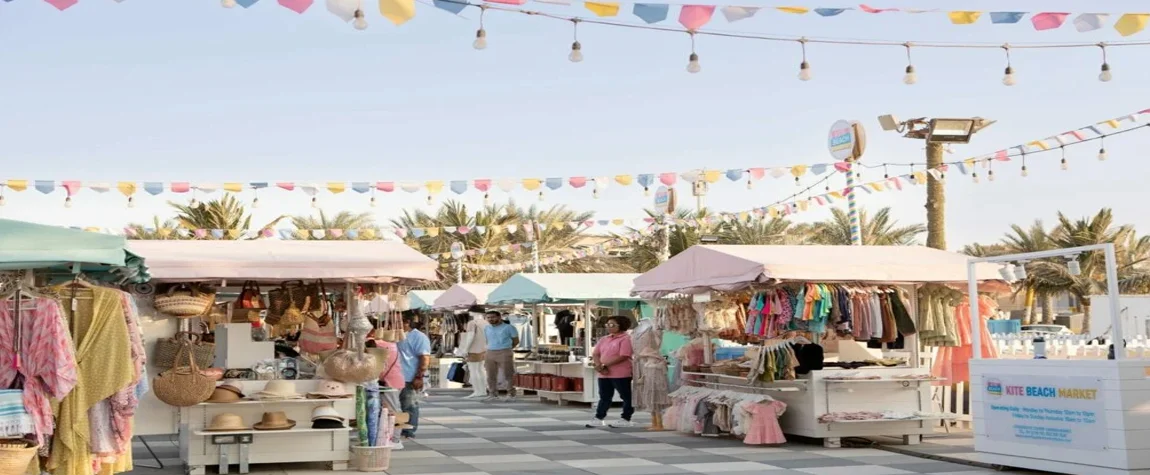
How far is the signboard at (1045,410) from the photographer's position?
9406mm

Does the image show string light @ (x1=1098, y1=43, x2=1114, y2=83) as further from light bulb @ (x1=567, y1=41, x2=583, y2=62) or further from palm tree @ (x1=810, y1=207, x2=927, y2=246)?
palm tree @ (x1=810, y1=207, x2=927, y2=246)

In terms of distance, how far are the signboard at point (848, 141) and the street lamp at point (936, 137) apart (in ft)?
2.54

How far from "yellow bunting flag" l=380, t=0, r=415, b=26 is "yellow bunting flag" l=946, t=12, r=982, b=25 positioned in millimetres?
4640

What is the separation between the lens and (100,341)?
761 centimetres

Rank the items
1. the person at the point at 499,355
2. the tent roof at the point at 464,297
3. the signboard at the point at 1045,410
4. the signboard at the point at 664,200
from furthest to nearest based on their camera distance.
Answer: the tent roof at the point at 464,297 < the signboard at the point at 664,200 < the person at the point at 499,355 < the signboard at the point at 1045,410

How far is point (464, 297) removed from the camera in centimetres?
2442

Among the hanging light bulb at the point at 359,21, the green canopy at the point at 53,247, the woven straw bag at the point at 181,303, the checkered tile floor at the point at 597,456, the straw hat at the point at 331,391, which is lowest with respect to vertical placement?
the checkered tile floor at the point at 597,456

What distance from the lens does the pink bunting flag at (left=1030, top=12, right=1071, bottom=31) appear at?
10680 millimetres

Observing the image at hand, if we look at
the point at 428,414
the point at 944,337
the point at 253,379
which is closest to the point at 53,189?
the point at 428,414

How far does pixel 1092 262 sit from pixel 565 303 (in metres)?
20.9

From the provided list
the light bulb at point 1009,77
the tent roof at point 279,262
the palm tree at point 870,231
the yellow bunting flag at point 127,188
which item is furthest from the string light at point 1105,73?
the palm tree at point 870,231

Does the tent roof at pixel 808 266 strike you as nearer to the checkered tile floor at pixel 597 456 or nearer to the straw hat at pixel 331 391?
the checkered tile floor at pixel 597 456

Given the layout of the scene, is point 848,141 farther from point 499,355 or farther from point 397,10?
point 397,10

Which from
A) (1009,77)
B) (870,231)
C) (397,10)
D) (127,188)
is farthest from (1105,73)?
(870,231)
